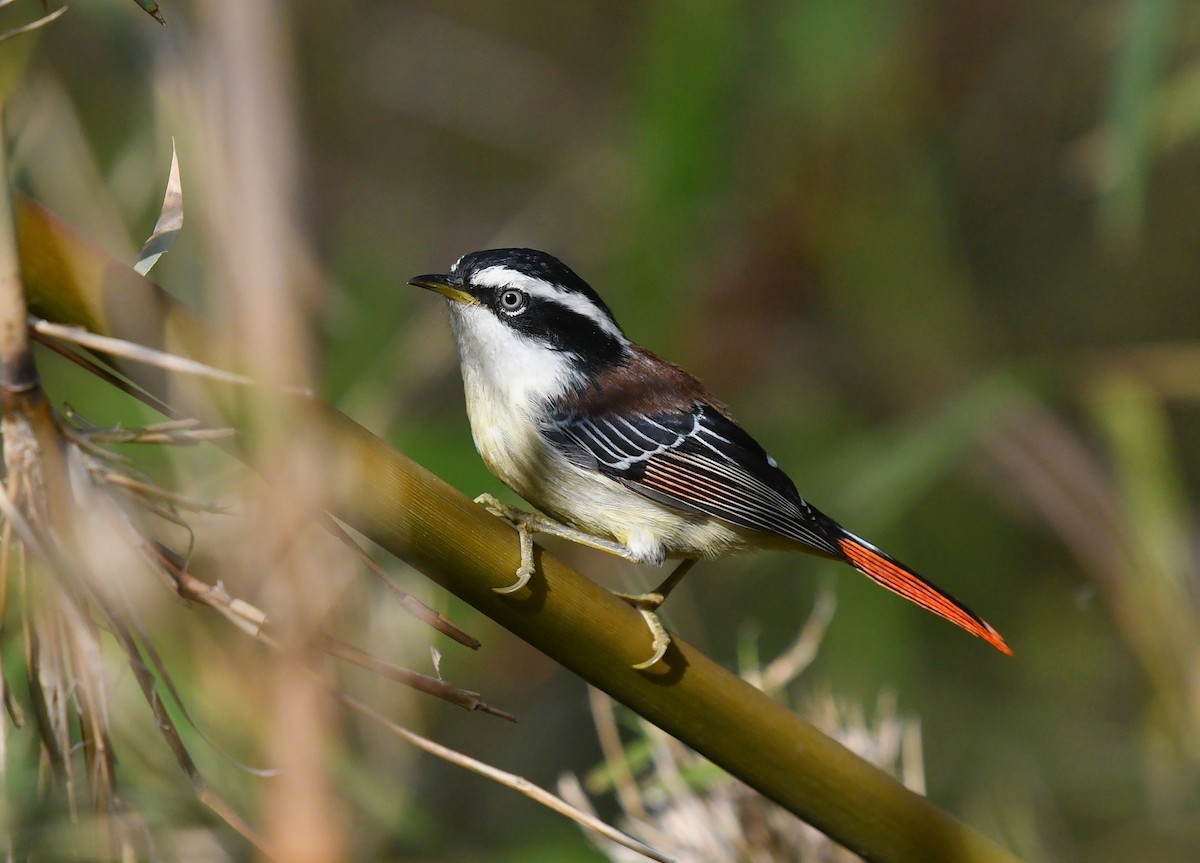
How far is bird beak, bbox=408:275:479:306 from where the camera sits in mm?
2277

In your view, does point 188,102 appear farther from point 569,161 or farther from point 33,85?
point 569,161

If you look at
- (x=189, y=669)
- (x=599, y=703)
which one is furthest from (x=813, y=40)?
(x=189, y=669)

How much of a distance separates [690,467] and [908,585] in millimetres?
455

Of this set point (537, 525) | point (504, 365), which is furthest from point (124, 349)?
point (504, 365)

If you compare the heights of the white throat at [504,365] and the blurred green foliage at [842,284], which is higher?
the blurred green foliage at [842,284]

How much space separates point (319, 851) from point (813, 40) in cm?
318

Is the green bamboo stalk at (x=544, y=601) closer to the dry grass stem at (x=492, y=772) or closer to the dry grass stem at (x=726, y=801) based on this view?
the dry grass stem at (x=492, y=772)

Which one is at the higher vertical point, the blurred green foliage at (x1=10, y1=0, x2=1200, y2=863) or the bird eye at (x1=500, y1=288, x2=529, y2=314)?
the blurred green foliage at (x1=10, y1=0, x2=1200, y2=863)

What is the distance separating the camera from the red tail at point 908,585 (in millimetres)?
2078

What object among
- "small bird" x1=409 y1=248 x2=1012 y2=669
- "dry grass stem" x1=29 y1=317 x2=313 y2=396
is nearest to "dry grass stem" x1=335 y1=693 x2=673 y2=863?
"dry grass stem" x1=29 y1=317 x2=313 y2=396

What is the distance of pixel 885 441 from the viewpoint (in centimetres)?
335

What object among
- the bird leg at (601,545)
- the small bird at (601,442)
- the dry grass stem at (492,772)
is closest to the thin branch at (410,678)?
the dry grass stem at (492,772)

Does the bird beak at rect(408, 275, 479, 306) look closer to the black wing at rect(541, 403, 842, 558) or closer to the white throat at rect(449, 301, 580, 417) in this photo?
the white throat at rect(449, 301, 580, 417)

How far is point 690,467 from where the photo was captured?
2.36 m
